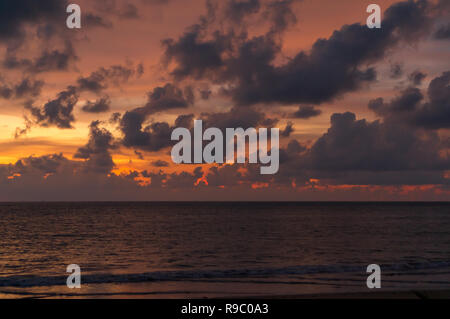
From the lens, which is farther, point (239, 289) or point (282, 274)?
point (282, 274)

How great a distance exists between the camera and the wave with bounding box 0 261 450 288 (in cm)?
2420

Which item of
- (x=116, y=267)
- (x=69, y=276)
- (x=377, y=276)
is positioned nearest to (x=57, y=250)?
(x=116, y=267)

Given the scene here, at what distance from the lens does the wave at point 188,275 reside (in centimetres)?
2420

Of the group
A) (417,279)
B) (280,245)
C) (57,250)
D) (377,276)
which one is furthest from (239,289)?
(57,250)

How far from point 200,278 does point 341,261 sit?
515 inches

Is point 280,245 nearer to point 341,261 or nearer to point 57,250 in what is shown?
point 341,261

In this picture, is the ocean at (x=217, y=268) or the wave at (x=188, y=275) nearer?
the ocean at (x=217, y=268)

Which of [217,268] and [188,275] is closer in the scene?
[188,275]

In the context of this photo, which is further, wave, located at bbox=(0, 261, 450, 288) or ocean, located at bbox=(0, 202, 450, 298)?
wave, located at bbox=(0, 261, 450, 288)

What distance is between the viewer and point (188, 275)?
26391mm
